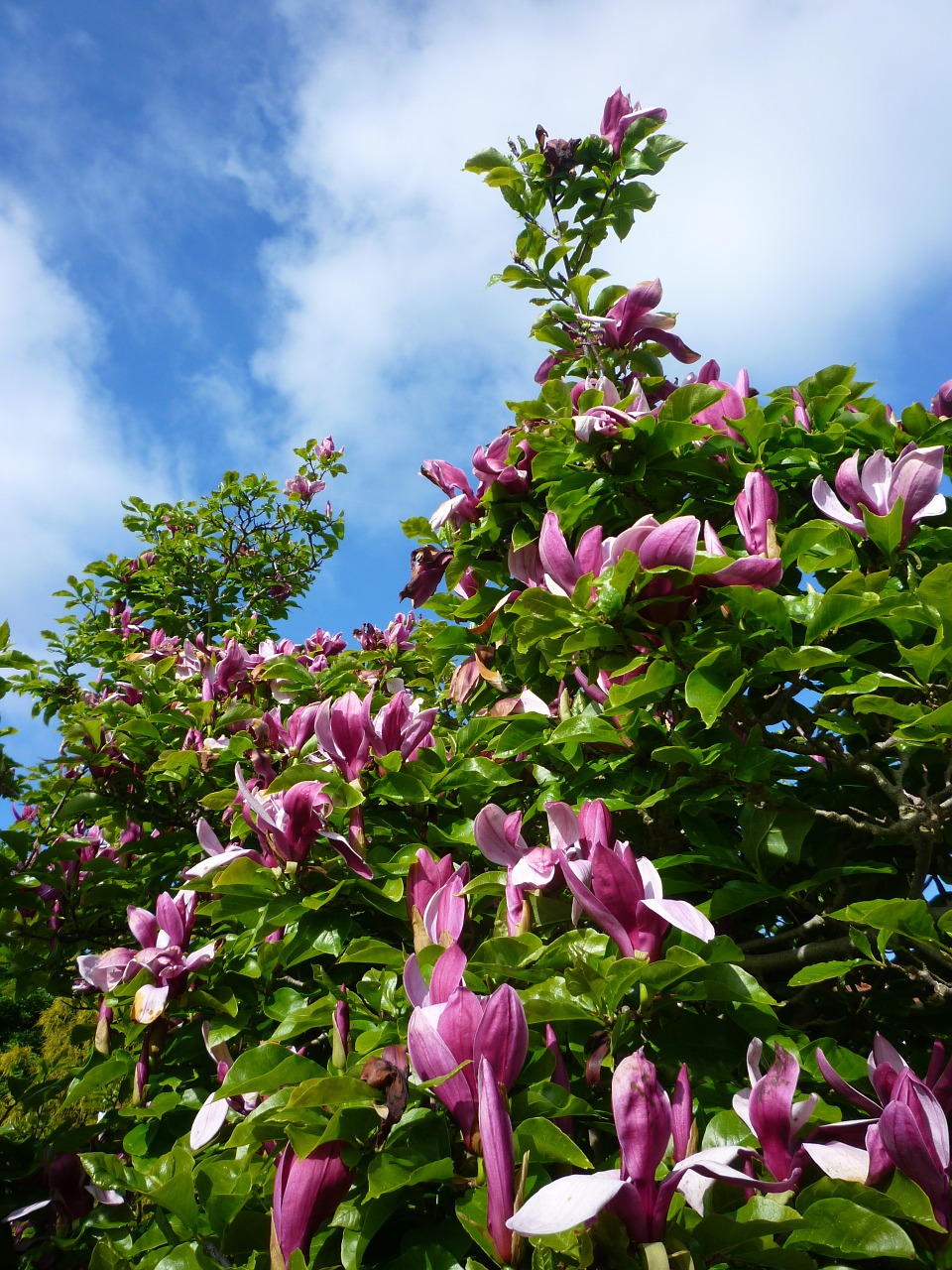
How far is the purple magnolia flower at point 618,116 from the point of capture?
94.3 inches

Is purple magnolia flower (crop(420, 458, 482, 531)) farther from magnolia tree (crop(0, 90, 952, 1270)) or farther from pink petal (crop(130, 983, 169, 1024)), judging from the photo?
pink petal (crop(130, 983, 169, 1024))

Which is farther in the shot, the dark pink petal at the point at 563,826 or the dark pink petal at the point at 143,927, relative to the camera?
the dark pink petal at the point at 143,927

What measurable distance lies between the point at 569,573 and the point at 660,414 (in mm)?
386

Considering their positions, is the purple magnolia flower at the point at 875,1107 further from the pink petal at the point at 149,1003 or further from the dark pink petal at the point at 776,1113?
the pink petal at the point at 149,1003

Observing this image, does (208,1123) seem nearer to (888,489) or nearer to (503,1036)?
(503,1036)

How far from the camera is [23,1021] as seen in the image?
27.7 ft

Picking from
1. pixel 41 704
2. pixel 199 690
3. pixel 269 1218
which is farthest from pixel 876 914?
pixel 41 704

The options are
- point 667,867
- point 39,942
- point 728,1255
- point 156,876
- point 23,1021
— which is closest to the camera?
point 728,1255

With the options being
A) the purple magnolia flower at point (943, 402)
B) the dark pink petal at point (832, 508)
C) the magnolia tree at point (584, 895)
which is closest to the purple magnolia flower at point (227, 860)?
the magnolia tree at point (584, 895)

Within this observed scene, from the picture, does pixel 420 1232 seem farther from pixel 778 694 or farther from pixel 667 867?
pixel 778 694

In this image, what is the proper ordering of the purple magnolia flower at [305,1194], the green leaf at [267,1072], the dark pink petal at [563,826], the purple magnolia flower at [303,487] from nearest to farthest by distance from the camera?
1. the purple magnolia flower at [305,1194]
2. the green leaf at [267,1072]
3. the dark pink petal at [563,826]
4. the purple magnolia flower at [303,487]

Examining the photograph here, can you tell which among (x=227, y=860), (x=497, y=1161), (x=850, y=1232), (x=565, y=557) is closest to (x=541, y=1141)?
(x=497, y=1161)

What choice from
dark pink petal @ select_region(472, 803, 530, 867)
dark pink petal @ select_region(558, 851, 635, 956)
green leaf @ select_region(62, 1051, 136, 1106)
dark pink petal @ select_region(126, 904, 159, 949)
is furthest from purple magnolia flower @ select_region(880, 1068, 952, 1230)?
green leaf @ select_region(62, 1051, 136, 1106)

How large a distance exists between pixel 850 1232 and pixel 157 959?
1.16 meters
